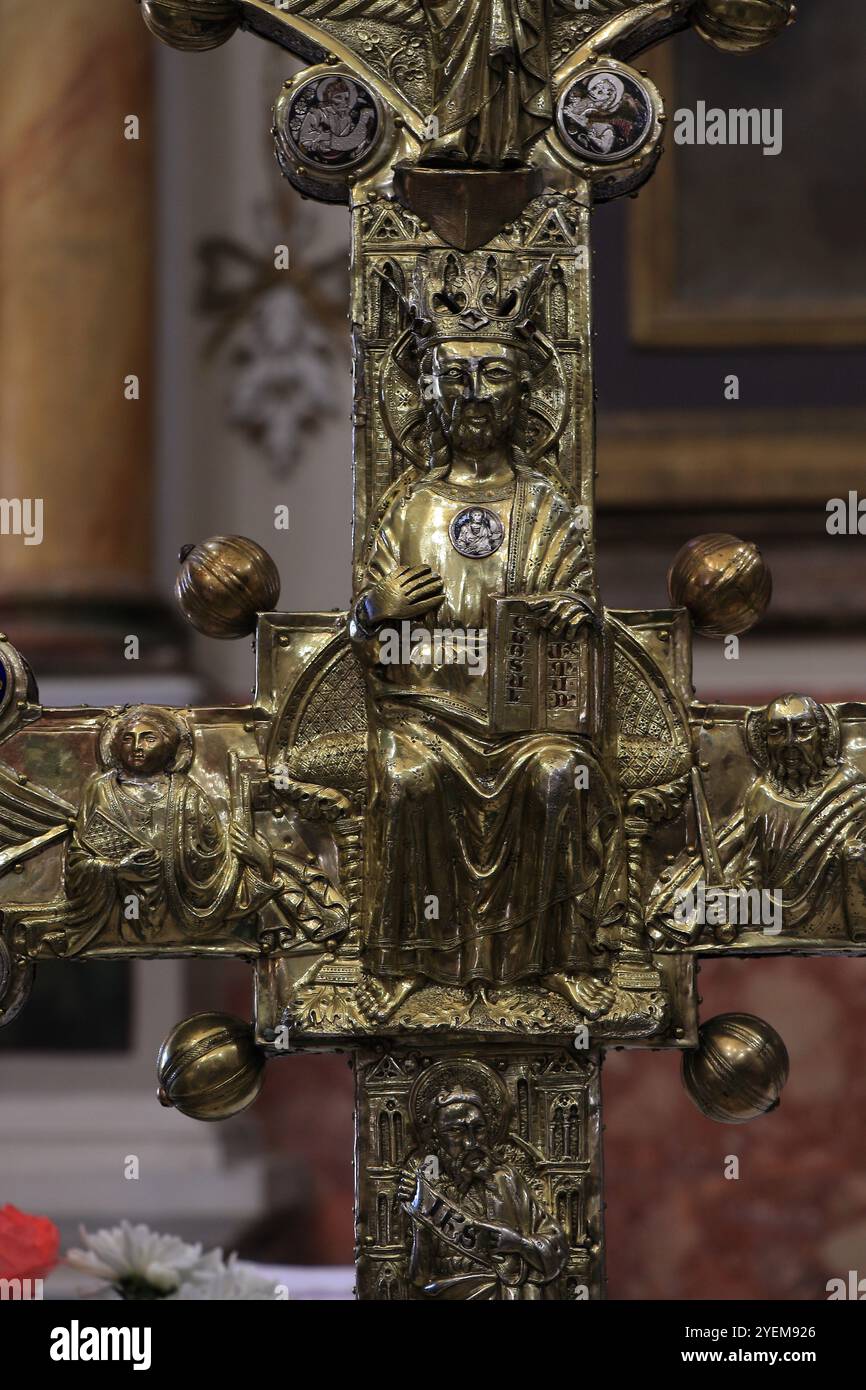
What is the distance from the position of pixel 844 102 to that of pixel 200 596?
278 centimetres

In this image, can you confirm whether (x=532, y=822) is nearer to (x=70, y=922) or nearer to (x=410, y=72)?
(x=70, y=922)

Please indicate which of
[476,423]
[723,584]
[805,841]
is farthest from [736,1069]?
[476,423]

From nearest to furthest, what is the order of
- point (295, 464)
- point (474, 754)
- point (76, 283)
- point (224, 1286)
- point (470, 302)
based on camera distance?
point (474, 754) < point (470, 302) < point (224, 1286) < point (76, 283) < point (295, 464)

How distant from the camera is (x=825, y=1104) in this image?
15.2ft

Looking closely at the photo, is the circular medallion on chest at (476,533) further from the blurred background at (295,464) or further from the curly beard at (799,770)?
the blurred background at (295,464)

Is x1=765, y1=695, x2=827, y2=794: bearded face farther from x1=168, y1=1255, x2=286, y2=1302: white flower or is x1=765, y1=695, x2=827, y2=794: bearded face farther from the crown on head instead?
x1=168, y1=1255, x2=286, y2=1302: white flower

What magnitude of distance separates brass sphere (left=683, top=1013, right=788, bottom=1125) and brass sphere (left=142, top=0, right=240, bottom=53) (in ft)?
4.52

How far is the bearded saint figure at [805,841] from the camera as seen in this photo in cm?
278

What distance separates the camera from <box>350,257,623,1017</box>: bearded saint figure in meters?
2.64

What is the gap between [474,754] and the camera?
2.65 m

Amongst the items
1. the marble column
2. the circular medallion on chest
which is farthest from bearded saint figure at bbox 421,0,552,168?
the marble column

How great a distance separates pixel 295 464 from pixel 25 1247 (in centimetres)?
232

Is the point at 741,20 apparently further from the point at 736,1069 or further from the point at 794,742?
the point at 736,1069

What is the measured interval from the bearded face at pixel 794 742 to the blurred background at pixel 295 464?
1.76 m
